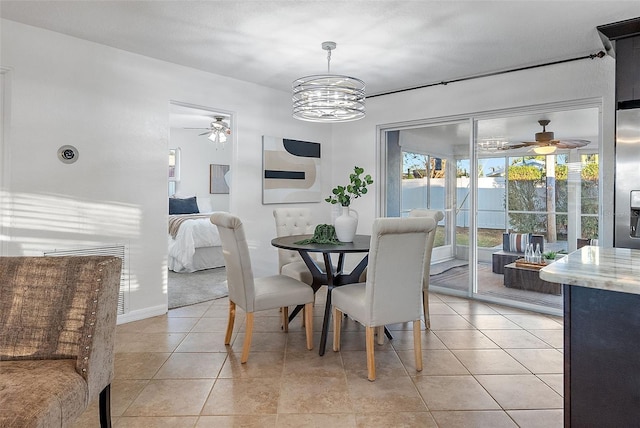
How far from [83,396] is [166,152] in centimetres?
271

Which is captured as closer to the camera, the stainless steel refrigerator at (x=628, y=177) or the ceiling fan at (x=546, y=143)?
the stainless steel refrigerator at (x=628, y=177)

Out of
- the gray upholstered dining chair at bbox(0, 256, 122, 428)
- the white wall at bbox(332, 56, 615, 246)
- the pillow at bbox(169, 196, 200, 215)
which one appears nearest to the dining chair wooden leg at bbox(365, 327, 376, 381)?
the gray upholstered dining chair at bbox(0, 256, 122, 428)

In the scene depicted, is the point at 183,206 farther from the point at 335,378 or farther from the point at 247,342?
the point at 335,378

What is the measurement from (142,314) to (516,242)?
149 inches

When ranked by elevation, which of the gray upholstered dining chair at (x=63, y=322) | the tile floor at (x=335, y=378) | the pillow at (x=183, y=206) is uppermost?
the pillow at (x=183, y=206)

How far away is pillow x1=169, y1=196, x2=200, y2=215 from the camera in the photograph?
281 inches

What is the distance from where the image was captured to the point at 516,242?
4.27 m

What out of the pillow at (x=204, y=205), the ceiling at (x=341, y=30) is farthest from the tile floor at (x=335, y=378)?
the pillow at (x=204, y=205)

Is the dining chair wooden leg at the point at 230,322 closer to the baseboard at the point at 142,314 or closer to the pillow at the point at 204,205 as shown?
the baseboard at the point at 142,314

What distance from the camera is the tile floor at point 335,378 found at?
2059 millimetres

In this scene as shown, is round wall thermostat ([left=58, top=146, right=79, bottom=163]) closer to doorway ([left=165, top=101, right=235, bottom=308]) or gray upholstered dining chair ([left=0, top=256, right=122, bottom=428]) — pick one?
doorway ([left=165, top=101, right=235, bottom=308])

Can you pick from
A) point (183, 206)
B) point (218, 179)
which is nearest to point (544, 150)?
point (183, 206)

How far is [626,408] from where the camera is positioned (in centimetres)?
127

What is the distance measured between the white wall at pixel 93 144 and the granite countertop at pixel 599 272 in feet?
11.0
